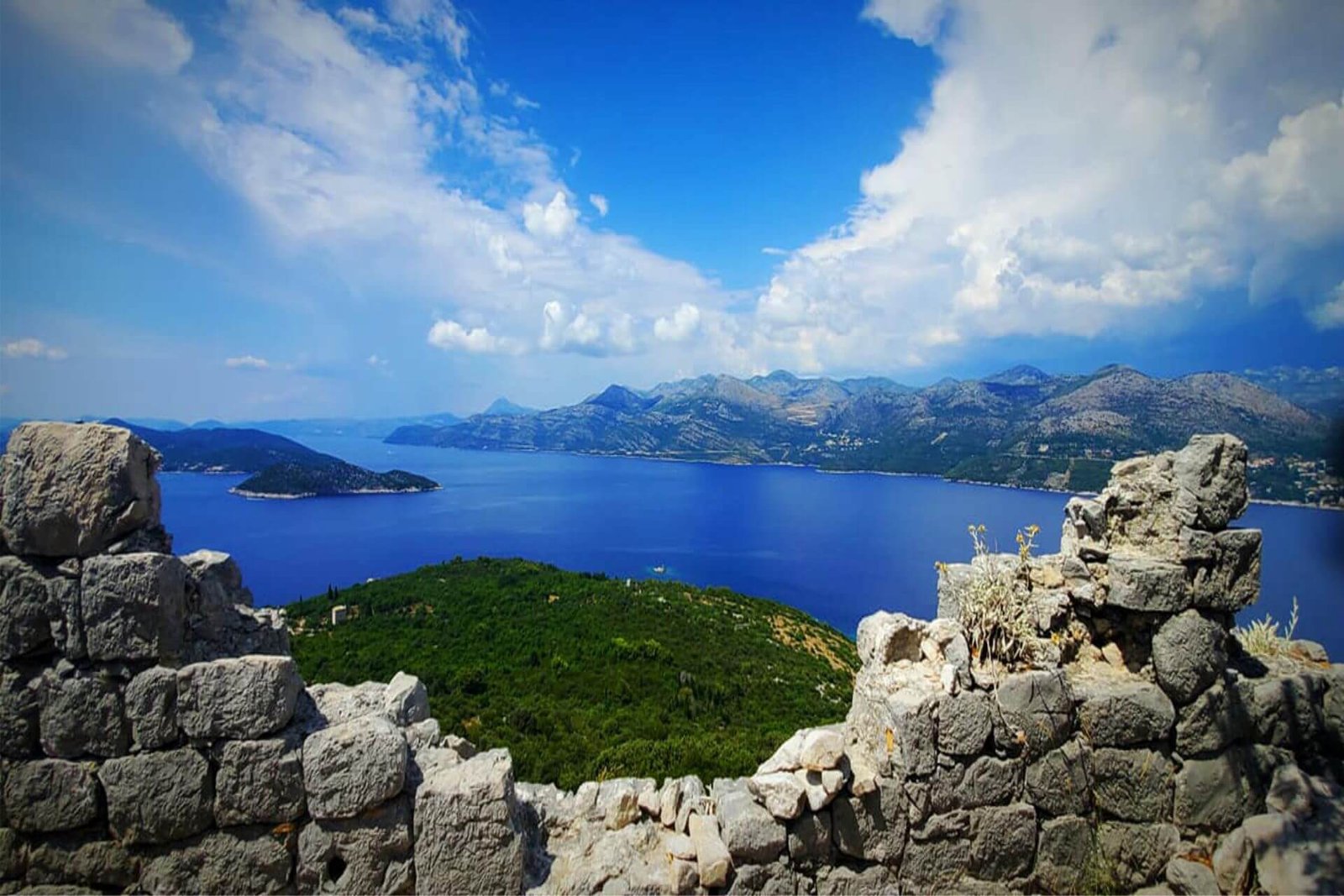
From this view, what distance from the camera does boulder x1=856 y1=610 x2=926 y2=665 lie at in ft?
16.6

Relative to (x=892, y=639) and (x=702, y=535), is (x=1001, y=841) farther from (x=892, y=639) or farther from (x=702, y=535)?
(x=702, y=535)

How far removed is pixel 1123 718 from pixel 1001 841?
1369mm

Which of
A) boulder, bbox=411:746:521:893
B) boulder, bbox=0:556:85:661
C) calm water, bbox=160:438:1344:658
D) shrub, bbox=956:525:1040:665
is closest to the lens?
boulder, bbox=0:556:85:661

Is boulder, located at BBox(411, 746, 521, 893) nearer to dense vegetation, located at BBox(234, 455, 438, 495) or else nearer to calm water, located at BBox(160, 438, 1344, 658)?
calm water, located at BBox(160, 438, 1344, 658)

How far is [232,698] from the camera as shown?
Result: 391 centimetres

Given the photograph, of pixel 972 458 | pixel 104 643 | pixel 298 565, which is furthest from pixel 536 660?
pixel 972 458

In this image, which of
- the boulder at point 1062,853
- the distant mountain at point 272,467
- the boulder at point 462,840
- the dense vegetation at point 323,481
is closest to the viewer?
the boulder at point 462,840

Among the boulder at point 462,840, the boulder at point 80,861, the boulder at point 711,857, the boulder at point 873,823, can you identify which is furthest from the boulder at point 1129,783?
the boulder at point 80,861

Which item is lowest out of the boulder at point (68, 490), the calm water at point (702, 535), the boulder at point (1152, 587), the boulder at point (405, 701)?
the calm water at point (702, 535)

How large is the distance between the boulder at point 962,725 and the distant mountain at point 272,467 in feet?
496

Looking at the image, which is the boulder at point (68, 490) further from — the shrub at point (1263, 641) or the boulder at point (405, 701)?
the shrub at point (1263, 641)

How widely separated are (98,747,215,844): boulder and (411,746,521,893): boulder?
1380 mm

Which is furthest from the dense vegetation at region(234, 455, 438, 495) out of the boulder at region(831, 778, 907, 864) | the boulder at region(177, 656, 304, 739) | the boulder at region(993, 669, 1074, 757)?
the boulder at region(993, 669, 1074, 757)

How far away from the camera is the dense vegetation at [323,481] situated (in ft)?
443
